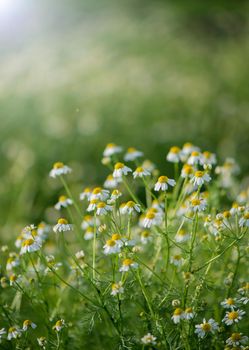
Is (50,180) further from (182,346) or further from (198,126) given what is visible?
(182,346)

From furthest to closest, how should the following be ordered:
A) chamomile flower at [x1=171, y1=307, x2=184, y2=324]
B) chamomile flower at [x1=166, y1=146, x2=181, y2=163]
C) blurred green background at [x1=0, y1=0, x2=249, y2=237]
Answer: blurred green background at [x1=0, y1=0, x2=249, y2=237], chamomile flower at [x1=166, y1=146, x2=181, y2=163], chamomile flower at [x1=171, y1=307, x2=184, y2=324]

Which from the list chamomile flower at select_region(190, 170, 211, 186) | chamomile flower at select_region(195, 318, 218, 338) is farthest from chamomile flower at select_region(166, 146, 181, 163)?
chamomile flower at select_region(195, 318, 218, 338)

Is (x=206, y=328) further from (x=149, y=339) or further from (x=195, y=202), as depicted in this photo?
(x=195, y=202)

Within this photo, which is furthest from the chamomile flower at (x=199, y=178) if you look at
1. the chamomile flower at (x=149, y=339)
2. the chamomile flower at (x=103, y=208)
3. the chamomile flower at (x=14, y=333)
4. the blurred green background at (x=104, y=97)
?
the blurred green background at (x=104, y=97)

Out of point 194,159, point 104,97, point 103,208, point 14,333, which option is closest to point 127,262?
point 103,208

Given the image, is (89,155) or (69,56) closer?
(89,155)

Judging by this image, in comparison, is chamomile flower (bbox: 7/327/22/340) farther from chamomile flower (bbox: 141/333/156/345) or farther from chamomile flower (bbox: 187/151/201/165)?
chamomile flower (bbox: 187/151/201/165)

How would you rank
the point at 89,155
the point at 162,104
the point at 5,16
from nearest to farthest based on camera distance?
the point at 89,155 < the point at 162,104 < the point at 5,16

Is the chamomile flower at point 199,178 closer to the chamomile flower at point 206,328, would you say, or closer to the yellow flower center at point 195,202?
the yellow flower center at point 195,202

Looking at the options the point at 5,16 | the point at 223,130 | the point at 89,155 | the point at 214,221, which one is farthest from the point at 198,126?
the point at 5,16
